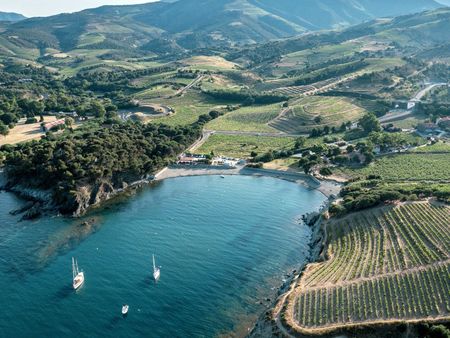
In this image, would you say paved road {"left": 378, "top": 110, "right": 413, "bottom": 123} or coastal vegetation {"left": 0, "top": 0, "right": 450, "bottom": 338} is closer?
coastal vegetation {"left": 0, "top": 0, "right": 450, "bottom": 338}

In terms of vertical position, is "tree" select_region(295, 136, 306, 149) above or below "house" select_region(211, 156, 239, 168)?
above

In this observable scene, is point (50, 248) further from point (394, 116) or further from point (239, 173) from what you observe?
point (394, 116)

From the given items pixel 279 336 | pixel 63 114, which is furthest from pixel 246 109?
pixel 279 336

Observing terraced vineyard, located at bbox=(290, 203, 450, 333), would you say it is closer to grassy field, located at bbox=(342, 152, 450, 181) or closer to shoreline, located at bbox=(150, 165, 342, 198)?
grassy field, located at bbox=(342, 152, 450, 181)

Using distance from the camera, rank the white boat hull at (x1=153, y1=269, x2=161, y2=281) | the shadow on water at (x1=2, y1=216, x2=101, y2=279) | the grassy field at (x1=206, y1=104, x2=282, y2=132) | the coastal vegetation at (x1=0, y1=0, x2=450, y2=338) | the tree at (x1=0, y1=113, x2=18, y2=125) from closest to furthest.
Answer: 1. the coastal vegetation at (x1=0, y1=0, x2=450, y2=338)
2. the white boat hull at (x1=153, y1=269, x2=161, y2=281)
3. the shadow on water at (x1=2, y1=216, x2=101, y2=279)
4. the tree at (x1=0, y1=113, x2=18, y2=125)
5. the grassy field at (x1=206, y1=104, x2=282, y2=132)

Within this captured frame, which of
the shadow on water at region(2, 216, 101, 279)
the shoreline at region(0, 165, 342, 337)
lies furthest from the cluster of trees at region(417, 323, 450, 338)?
the shadow on water at region(2, 216, 101, 279)

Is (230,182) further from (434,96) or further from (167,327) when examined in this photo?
(434,96)
